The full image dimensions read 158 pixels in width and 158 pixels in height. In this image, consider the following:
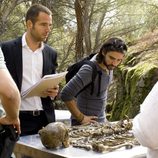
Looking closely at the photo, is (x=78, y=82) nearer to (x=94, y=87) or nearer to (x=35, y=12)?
(x=94, y=87)

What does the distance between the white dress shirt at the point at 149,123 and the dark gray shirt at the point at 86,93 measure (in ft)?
5.57

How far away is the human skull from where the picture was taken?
304 centimetres

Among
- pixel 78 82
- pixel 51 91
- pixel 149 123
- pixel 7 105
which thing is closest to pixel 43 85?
pixel 51 91

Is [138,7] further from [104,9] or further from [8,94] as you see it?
[8,94]

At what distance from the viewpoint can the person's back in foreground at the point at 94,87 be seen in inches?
155

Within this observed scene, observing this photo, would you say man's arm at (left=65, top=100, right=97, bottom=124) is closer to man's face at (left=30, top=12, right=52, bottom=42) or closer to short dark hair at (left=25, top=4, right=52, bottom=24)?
man's face at (left=30, top=12, right=52, bottom=42)

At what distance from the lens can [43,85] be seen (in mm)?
3645

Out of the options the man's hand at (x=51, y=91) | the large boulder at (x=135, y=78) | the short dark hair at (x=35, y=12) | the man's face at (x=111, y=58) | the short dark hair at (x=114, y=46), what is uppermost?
the short dark hair at (x=35, y=12)

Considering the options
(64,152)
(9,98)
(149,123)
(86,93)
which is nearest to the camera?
(149,123)

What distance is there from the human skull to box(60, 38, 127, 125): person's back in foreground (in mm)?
863

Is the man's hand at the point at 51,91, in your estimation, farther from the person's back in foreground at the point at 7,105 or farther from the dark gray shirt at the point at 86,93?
the person's back in foreground at the point at 7,105

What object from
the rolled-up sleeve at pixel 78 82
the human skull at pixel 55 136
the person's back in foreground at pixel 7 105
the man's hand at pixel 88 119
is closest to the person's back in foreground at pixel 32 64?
the rolled-up sleeve at pixel 78 82

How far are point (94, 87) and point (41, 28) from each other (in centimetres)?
77

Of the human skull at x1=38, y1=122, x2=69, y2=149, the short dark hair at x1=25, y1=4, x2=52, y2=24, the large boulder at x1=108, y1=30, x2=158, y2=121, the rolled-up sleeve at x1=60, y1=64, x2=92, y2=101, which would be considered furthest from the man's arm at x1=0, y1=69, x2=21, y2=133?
the large boulder at x1=108, y1=30, x2=158, y2=121
